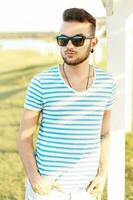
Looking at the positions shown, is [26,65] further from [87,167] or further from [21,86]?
[87,167]

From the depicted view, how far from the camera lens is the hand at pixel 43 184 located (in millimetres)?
2330

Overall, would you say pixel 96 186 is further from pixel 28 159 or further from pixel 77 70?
pixel 77 70

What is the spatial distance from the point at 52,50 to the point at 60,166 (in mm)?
16498

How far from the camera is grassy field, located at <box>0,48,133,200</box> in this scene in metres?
5.06

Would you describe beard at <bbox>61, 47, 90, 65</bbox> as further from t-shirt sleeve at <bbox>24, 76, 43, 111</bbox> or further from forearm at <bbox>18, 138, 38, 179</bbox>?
forearm at <bbox>18, 138, 38, 179</bbox>

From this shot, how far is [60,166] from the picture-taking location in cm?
233

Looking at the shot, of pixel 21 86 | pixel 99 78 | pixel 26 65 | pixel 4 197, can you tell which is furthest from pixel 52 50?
pixel 99 78

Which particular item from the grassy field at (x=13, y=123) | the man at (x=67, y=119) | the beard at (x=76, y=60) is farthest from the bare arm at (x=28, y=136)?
the grassy field at (x=13, y=123)

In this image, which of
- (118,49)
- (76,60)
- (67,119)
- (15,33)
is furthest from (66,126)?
(15,33)

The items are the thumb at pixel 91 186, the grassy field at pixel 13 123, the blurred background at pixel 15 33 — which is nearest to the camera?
the thumb at pixel 91 186

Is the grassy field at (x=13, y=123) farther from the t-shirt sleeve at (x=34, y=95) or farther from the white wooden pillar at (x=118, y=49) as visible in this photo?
the t-shirt sleeve at (x=34, y=95)

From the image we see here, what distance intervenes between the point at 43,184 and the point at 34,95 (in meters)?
0.41

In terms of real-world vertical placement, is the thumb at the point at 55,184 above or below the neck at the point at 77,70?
below

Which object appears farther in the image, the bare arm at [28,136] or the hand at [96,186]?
the hand at [96,186]
